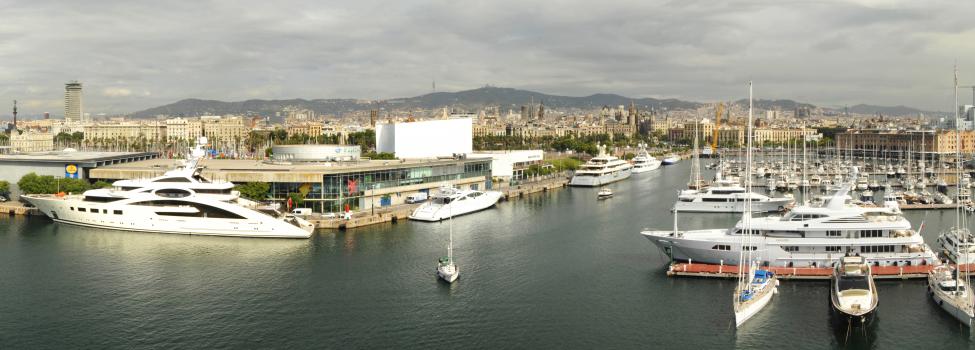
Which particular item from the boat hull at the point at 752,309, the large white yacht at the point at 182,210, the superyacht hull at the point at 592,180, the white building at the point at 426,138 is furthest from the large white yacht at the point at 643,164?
the boat hull at the point at 752,309

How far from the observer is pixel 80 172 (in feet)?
177

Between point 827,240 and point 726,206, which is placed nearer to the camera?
point 827,240

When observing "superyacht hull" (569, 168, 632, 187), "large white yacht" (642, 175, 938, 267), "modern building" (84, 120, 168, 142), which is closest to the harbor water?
"large white yacht" (642, 175, 938, 267)

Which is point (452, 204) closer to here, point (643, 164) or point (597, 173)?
point (597, 173)

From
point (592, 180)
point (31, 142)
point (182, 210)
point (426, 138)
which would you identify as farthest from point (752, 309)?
point (31, 142)

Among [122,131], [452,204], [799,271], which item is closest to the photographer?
[799,271]

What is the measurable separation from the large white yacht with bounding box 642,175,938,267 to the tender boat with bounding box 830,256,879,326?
171 centimetres

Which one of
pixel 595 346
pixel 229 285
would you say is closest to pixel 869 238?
pixel 595 346

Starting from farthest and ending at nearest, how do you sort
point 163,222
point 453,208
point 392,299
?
point 453,208 < point 163,222 < point 392,299

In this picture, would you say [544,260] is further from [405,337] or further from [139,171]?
[139,171]

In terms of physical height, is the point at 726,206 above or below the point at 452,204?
below

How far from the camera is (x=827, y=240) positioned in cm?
2953

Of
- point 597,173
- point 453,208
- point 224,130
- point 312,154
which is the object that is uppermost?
point 224,130

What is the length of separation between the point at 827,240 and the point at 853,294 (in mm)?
5229
